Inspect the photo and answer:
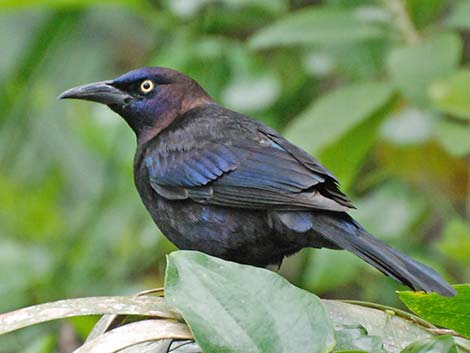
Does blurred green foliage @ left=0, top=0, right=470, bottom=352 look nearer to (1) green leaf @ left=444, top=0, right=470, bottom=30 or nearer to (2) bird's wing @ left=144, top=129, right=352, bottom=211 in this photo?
(1) green leaf @ left=444, top=0, right=470, bottom=30

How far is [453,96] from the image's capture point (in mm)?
3352

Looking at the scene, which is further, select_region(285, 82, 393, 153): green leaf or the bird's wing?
select_region(285, 82, 393, 153): green leaf

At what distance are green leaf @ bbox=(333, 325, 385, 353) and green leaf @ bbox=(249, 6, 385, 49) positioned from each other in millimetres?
2268

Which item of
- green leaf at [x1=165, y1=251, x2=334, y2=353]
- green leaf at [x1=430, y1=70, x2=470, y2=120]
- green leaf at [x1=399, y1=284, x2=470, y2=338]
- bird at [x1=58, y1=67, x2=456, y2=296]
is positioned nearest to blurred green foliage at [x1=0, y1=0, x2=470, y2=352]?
green leaf at [x1=430, y1=70, x2=470, y2=120]

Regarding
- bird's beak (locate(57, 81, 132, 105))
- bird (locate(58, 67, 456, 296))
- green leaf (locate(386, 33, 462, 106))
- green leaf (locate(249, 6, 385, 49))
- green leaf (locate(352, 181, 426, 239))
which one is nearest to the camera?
bird (locate(58, 67, 456, 296))

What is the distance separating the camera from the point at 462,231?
349 centimetres

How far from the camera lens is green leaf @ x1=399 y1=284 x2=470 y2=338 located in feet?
5.40

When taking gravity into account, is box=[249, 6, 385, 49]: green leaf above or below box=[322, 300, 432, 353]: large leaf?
above

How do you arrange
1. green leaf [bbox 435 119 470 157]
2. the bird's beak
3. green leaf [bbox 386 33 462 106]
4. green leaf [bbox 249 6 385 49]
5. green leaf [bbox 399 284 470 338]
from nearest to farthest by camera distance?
1. green leaf [bbox 399 284 470 338]
2. the bird's beak
3. green leaf [bbox 435 119 470 157]
4. green leaf [bbox 386 33 462 106]
5. green leaf [bbox 249 6 385 49]

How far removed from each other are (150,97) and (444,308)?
210 centimetres

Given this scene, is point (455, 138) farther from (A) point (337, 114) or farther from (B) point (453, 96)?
(A) point (337, 114)

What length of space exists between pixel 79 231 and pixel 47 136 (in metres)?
1.35

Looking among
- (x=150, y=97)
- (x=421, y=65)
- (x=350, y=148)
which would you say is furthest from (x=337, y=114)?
(x=150, y=97)

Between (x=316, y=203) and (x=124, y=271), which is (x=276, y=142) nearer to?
(x=316, y=203)
